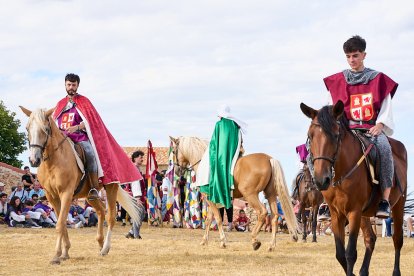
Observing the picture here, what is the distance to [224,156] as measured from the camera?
14.4 metres

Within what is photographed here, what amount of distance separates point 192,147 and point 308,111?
8489 mm

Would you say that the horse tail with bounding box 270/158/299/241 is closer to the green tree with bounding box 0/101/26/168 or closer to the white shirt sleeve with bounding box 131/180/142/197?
the white shirt sleeve with bounding box 131/180/142/197

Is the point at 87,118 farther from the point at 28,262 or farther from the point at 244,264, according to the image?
the point at 244,264

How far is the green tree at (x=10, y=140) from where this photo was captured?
195 ft

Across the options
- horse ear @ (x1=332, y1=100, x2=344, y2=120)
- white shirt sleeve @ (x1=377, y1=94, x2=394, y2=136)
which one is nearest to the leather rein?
horse ear @ (x1=332, y1=100, x2=344, y2=120)

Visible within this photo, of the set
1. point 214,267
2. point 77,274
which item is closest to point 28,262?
point 77,274

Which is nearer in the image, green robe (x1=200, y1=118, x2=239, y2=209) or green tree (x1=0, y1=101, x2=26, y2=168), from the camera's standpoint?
green robe (x1=200, y1=118, x2=239, y2=209)

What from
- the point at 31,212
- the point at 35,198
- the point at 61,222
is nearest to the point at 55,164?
the point at 61,222

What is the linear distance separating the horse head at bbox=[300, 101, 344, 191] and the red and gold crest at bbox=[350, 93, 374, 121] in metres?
1.00

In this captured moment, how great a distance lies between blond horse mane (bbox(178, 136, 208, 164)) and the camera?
51.6 ft

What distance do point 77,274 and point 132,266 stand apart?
3.53 ft

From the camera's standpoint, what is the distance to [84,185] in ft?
37.7

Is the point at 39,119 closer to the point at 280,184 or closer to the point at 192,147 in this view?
the point at 280,184

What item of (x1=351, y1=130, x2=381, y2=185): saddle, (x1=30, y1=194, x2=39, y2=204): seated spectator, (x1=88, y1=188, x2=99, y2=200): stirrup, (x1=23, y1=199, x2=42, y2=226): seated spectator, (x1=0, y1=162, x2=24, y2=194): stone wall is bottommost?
(x1=23, y1=199, x2=42, y2=226): seated spectator
